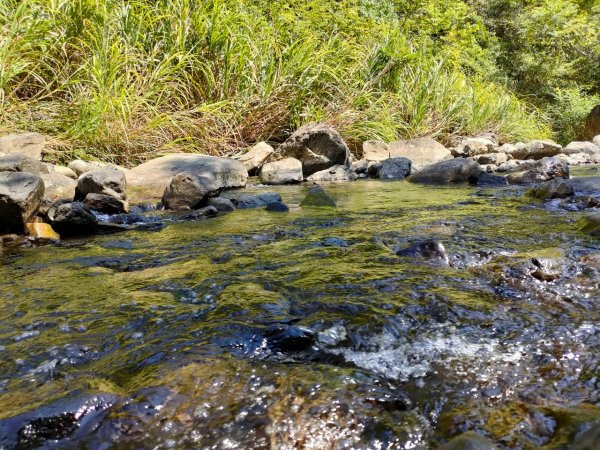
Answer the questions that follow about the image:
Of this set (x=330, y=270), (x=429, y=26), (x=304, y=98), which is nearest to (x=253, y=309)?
(x=330, y=270)

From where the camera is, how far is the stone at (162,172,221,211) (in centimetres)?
436

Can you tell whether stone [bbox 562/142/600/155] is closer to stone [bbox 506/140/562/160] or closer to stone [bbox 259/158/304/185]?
stone [bbox 506/140/562/160]

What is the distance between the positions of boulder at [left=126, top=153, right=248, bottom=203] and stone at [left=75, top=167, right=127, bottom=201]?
11.5 inches

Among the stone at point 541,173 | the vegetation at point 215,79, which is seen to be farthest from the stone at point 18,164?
the stone at point 541,173

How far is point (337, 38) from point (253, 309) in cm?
776

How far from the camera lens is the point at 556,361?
1.46 metres

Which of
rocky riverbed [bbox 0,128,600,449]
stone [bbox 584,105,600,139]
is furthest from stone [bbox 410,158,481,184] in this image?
stone [bbox 584,105,600,139]

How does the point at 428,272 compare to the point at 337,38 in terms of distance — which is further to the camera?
the point at 337,38

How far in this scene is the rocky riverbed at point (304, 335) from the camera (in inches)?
46.7

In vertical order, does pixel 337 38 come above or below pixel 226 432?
above

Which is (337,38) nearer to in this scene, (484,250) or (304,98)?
(304,98)

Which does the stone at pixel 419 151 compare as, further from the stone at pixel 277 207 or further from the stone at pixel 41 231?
the stone at pixel 41 231

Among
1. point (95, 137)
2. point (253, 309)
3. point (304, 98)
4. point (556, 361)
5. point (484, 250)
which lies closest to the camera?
point (556, 361)

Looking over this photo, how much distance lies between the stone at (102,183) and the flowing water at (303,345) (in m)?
1.39
